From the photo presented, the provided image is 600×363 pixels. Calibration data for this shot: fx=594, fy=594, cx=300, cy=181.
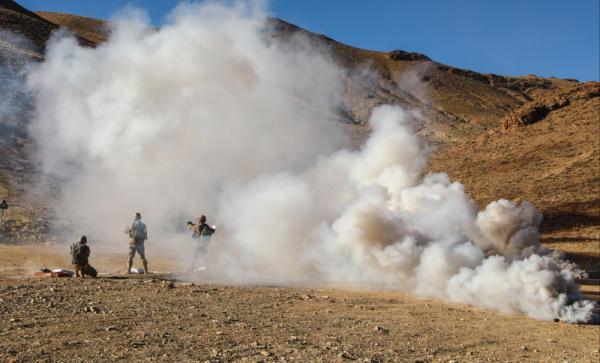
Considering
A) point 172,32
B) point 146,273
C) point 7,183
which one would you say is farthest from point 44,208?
point 146,273

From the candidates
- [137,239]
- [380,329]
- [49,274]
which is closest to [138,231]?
[137,239]

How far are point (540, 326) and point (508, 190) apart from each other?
1117 inches

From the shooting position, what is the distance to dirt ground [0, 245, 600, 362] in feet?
27.7

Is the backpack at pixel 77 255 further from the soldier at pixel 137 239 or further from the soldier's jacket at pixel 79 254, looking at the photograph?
the soldier at pixel 137 239

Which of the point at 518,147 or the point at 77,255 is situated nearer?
the point at 77,255

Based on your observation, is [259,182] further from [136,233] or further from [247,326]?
[247,326]

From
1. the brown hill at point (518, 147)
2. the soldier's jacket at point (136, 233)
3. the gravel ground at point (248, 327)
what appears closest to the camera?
the gravel ground at point (248, 327)

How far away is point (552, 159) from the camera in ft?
143

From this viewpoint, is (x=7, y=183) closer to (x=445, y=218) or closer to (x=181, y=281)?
(x=181, y=281)

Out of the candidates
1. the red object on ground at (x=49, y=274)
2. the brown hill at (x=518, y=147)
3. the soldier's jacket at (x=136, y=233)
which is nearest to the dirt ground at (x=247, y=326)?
the red object on ground at (x=49, y=274)

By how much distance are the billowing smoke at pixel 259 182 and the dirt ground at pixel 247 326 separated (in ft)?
5.08

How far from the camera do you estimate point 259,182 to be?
2167 cm

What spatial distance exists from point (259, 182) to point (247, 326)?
11.6 metres

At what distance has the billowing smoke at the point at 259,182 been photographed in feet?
54.0
